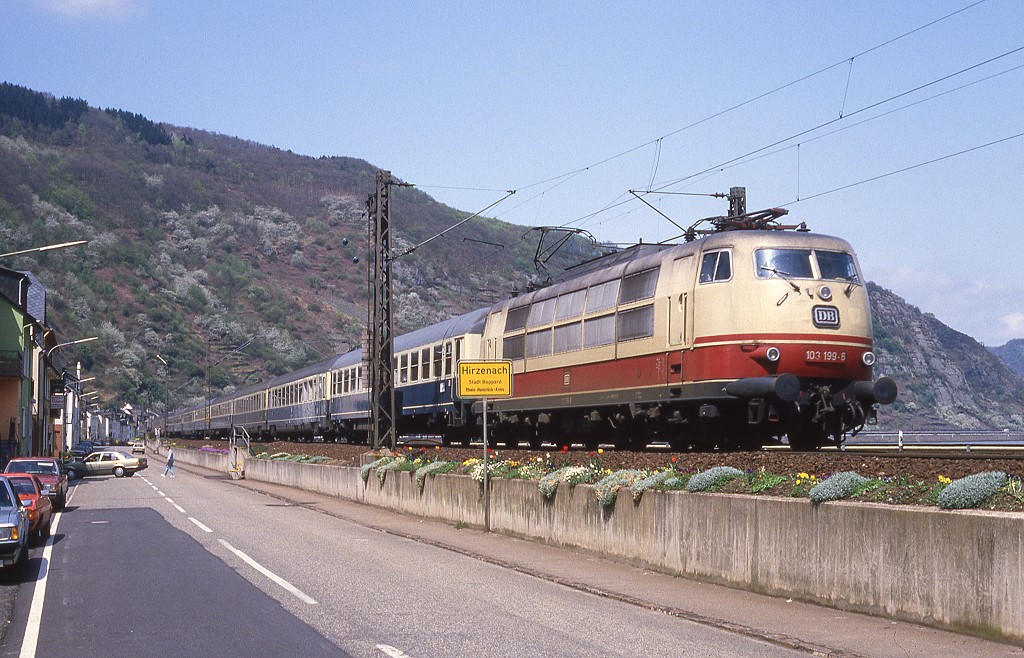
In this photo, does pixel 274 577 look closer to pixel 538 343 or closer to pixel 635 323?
pixel 635 323

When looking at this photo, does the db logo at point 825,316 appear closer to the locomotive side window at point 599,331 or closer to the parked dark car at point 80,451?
the locomotive side window at point 599,331

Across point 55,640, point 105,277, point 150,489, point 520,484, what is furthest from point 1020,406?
point 55,640

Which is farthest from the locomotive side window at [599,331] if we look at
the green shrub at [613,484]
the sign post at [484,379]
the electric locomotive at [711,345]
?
the green shrub at [613,484]

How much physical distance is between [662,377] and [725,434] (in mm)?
1508

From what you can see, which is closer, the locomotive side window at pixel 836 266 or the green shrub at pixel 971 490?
the green shrub at pixel 971 490

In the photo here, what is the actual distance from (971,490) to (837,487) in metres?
1.92

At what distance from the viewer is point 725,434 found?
2006cm

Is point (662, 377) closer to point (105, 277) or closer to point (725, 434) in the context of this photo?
point (725, 434)

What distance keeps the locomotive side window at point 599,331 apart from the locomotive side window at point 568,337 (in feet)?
1.08

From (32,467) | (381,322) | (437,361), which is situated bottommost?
(32,467)

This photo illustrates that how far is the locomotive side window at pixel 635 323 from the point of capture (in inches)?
828

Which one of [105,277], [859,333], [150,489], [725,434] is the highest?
[105,277]

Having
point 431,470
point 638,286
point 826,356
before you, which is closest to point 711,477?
point 826,356

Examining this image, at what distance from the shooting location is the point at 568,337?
24938 millimetres
